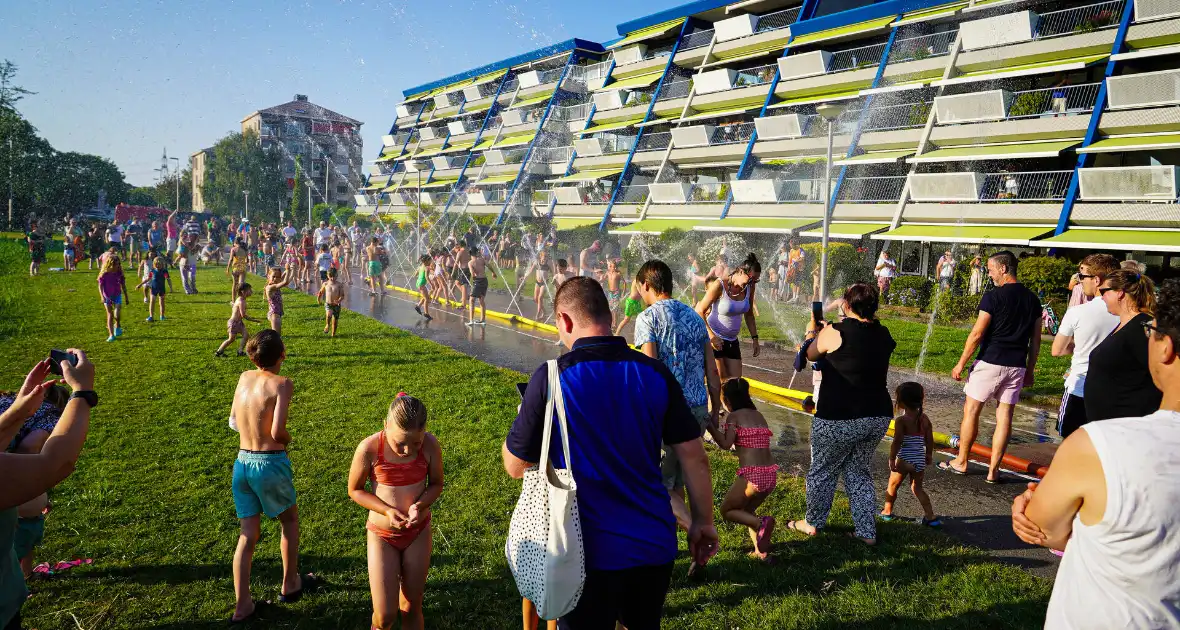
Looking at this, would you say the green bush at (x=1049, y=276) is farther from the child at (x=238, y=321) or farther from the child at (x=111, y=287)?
the child at (x=111, y=287)

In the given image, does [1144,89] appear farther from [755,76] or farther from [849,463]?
[849,463]

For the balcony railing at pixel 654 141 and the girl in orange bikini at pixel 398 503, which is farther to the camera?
the balcony railing at pixel 654 141

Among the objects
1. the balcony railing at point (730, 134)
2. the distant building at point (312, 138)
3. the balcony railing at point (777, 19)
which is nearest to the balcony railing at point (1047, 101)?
the balcony railing at point (730, 134)

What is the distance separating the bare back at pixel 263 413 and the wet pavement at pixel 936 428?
3805mm

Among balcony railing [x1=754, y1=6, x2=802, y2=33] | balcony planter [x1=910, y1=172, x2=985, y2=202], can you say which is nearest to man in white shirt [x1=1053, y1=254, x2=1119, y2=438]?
balcony planter [x1=910, y1=172, x2=985, y2=202]

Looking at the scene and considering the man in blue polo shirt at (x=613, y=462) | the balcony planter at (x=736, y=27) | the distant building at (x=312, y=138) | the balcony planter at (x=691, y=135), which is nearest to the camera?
the man in blue polo shirt at (x=613, y=462)

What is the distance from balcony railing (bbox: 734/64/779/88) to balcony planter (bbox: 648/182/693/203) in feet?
20.9

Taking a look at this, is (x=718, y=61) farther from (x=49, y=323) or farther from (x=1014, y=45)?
(x=49, y=323)

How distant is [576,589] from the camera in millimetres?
2297

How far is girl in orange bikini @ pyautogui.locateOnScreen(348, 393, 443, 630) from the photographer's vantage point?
11.2 feet

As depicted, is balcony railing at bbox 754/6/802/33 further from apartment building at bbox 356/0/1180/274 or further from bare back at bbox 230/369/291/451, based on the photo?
bare back at bbox 230/369/291/451

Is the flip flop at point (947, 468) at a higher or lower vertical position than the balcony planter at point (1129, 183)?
lower

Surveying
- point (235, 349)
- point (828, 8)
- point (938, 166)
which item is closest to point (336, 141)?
point (828, 8)

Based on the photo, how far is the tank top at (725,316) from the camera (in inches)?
291
